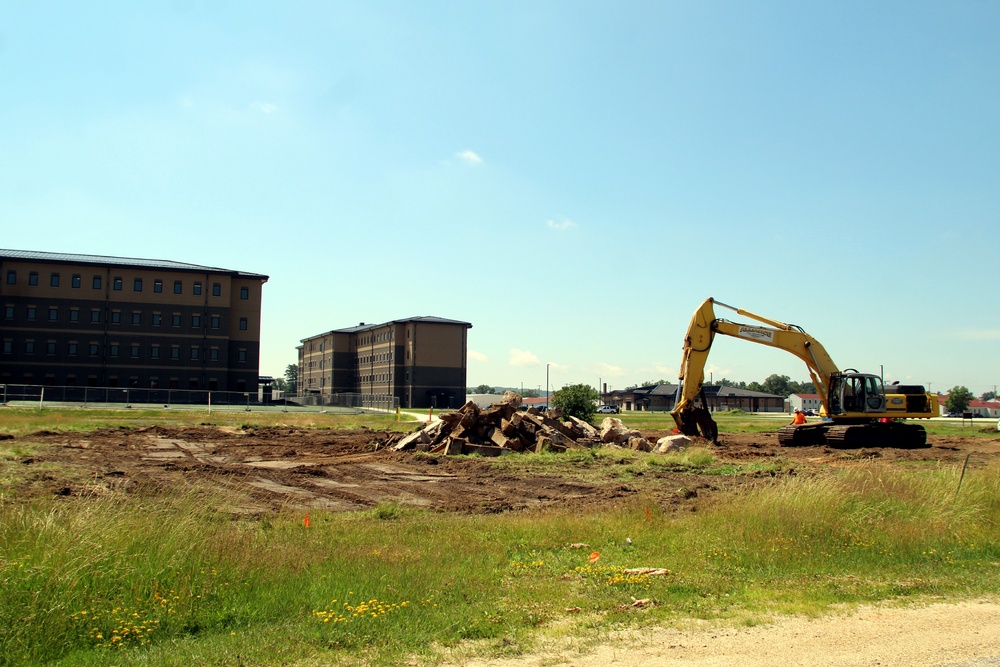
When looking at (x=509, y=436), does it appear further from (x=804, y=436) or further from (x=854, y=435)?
(x=854, y=435)

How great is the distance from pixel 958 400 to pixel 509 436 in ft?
449

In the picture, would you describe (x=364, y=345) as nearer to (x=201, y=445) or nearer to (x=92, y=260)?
(x=92, y=260)

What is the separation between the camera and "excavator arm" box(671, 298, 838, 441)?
101ft

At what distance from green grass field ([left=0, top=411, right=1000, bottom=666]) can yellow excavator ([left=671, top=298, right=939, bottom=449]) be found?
57.6 feet

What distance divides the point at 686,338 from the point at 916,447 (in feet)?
36.6

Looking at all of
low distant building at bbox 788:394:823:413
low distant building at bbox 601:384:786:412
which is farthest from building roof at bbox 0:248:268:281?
low distant building at bbox 788:394:823:413

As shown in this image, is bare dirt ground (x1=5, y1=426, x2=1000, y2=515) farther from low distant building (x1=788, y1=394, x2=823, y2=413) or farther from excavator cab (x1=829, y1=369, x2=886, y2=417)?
low distant building (x1=788, y1=394, x2=823, y2=413)

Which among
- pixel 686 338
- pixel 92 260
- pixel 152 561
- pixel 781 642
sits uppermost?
pixel 92 260

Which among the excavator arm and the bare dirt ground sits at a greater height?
the excavator arm

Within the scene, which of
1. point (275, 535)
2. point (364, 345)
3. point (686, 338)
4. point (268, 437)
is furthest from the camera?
point (364, 345)

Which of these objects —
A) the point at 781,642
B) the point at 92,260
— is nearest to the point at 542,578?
the point at 781,642

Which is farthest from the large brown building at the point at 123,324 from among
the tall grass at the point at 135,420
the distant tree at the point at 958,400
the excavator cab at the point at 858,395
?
Answer: the distant tree at the point at 958,400

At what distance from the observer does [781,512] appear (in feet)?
38.2

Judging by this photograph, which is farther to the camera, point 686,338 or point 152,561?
point 686,338
